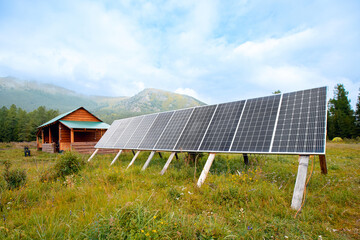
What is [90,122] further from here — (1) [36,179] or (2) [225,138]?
(2) [225,138]

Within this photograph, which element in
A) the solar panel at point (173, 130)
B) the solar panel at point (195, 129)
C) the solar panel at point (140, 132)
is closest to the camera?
the solar panel at point (195, 129)

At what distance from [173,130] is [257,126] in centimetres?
419

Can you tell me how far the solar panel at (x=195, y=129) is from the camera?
7711 millimetres

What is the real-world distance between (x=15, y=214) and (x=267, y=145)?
675 cm

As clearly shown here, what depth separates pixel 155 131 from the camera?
34.6 ft

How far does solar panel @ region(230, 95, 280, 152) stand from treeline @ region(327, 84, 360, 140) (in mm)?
50824

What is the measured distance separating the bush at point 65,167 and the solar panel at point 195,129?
15.9ft

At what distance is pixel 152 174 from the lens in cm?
759

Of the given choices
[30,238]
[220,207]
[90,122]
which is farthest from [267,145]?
[90,122]

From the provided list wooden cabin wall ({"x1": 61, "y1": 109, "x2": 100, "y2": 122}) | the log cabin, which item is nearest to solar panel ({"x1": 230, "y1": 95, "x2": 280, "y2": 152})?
the log cabin

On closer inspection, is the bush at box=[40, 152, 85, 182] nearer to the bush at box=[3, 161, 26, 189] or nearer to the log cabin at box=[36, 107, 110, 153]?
the bush at box=[3, 161, 26, 189]

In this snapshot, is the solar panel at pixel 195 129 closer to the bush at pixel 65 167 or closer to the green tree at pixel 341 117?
the bush at pixel 65 167

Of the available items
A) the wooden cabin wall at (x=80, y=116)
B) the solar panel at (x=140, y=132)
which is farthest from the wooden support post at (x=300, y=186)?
the wooden cabin wall at (x=80, y=116)

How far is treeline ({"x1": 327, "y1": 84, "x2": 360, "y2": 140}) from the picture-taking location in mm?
44562
